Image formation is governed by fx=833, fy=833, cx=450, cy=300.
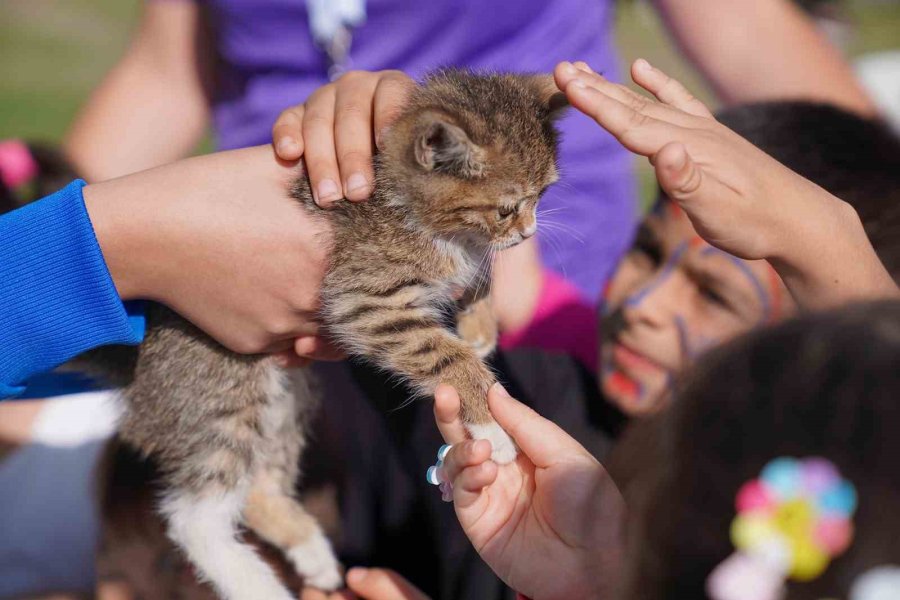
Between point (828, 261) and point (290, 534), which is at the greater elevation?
point (828, 261)

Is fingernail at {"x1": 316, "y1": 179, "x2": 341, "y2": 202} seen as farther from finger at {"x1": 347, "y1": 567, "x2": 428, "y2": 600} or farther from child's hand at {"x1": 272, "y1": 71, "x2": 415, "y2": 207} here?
finger at {"x1": 347, "y1": 567, "x2": 428, "y2": 600}

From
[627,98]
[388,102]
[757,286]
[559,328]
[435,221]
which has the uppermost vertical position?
[627,98]

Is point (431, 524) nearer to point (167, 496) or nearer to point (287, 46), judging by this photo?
point (167, 496)

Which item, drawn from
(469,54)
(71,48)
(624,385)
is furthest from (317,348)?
(71,48)

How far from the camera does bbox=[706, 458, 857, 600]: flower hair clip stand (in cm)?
85

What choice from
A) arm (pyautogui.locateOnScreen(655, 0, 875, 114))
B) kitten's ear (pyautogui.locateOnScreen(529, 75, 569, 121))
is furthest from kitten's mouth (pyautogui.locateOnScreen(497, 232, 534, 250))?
arm (pyautogui.locateOnScreen(655, 0, 875, 114))

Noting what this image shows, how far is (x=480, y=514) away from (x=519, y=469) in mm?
127

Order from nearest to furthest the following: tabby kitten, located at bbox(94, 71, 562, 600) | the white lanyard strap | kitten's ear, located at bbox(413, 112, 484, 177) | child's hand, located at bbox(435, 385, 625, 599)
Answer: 1. child's hand, located at bbox(435, 385, 625, 599)
2. kitten's ear, located at bbox(413, 112, 484, 177)
3. tabby kitten, located at bbox(94, 71, 562, 600)
4. the white lanyard strap

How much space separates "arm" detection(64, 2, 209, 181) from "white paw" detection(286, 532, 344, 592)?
62.9 inches

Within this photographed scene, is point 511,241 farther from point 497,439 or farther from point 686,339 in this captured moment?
point 686,339

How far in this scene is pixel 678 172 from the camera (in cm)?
126

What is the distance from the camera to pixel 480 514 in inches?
57.9

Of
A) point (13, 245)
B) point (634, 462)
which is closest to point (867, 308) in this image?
point (634, 462)

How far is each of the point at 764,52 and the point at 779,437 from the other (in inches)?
83.5
